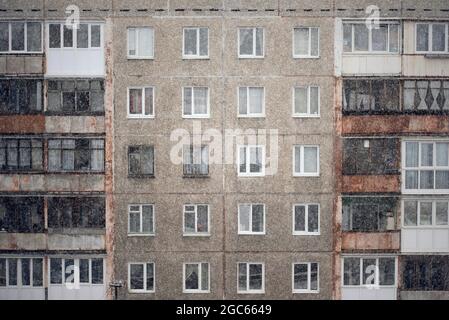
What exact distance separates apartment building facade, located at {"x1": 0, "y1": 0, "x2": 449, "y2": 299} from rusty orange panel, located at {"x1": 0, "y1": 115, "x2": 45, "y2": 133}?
0.02 m

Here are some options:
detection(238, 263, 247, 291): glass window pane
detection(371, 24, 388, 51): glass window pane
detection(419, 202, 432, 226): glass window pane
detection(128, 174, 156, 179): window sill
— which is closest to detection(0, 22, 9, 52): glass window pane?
detection(128, 174, 156, 179): window sill

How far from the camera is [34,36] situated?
18.5 feet

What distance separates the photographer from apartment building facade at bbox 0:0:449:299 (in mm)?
5578

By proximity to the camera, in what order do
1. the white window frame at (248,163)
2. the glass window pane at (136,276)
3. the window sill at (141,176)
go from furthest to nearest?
1. the glass window pane at (136,276)
2. the window sill at (141,176)
3. the white window frame at (248,163)

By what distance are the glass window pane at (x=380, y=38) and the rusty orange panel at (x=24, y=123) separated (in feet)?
12.3

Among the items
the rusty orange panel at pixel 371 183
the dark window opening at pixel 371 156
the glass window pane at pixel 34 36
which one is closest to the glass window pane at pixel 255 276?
the rusty orange panel at pixel 371 183

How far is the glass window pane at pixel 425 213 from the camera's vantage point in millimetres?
5781

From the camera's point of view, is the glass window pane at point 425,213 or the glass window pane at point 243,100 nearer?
the glass window pane at point 243,100

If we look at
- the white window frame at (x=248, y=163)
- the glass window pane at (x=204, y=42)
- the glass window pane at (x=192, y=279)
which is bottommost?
the glass window pane at (x=192, y=279)

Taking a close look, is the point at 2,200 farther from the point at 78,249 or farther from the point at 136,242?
the point at 136,242

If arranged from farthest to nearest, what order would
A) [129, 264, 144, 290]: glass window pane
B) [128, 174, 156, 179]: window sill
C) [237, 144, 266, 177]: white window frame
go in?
1. [129, 264, 144, 290]: glass window pane
2. [128, 174, 156, 179]: window sill
3. [237, 144, 266, 177]: white window frame

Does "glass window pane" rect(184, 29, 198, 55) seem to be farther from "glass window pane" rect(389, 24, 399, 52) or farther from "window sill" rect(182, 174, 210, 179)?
"glass window pane" rect(389, 24, 399, 52)

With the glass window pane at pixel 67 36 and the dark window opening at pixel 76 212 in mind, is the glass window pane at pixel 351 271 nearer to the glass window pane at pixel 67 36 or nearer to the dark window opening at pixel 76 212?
the dark window opening at pixel 76 212
